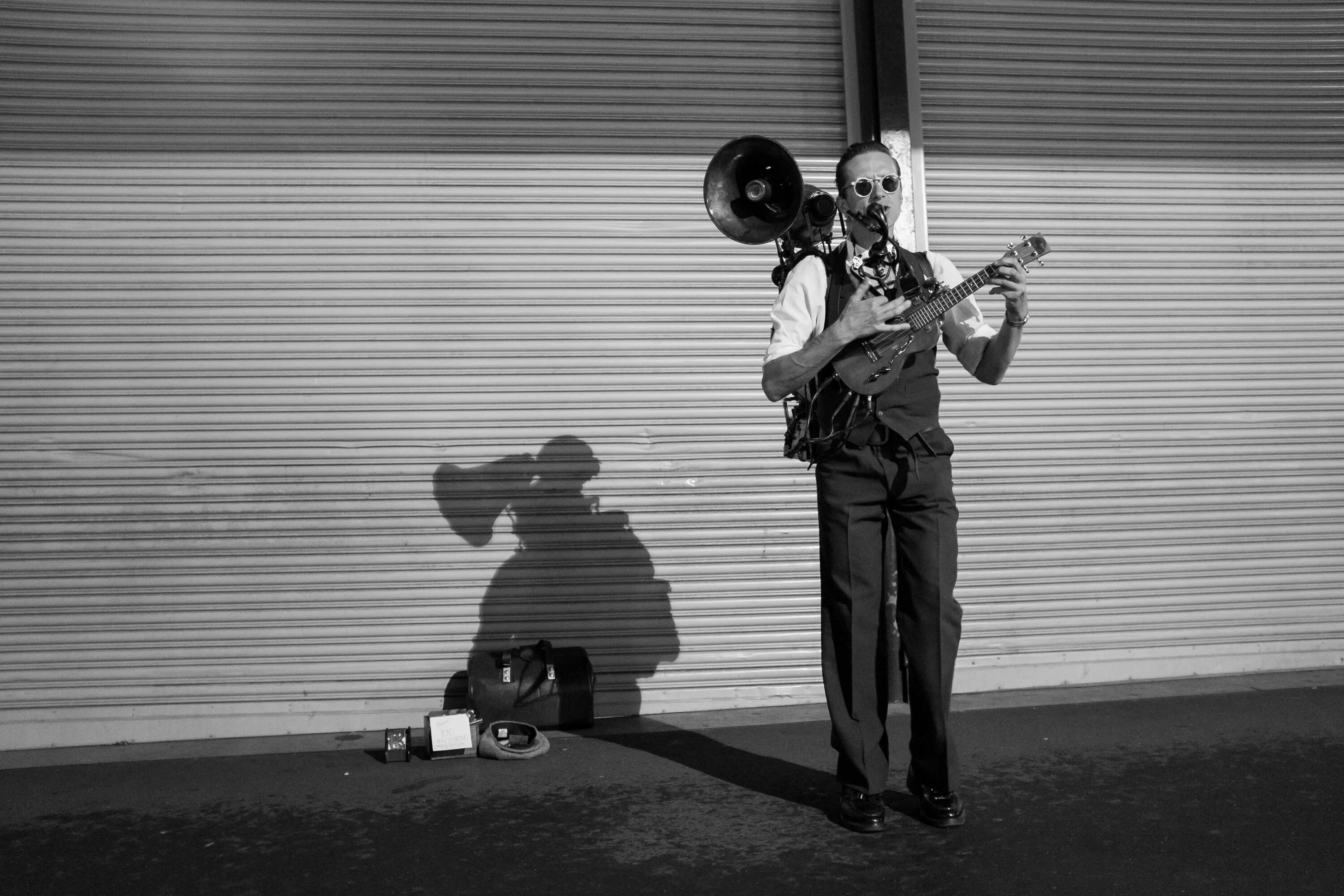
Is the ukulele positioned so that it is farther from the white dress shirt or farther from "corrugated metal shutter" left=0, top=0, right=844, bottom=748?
"corrugated metal shutter" left=0, top=0, right=844, bottom=748

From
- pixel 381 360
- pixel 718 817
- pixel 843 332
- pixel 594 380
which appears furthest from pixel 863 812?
pixel 381 360

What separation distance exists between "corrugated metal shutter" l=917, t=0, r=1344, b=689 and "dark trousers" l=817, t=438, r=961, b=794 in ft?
7.15

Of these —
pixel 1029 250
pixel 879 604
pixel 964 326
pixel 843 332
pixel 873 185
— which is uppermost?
pixel 873 185

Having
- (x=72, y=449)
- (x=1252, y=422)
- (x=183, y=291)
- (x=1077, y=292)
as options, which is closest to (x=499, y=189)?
(x=183, y=291)

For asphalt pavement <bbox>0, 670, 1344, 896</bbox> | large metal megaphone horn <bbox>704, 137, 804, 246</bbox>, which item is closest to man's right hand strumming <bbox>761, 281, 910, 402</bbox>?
large metal megaphone horn <bbox>704, 137, 804, 246</bbox>

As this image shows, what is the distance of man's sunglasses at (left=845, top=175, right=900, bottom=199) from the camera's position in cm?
368

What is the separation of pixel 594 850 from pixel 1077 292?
3979 millimetres

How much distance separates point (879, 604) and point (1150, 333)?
3078mm

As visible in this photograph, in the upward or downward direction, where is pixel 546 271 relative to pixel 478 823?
upward

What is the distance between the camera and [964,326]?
391cm

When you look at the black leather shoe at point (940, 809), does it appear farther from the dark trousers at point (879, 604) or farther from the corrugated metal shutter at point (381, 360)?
the corrugated metal shutter at point (381, 360)

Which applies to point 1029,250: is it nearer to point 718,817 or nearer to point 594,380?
point 718,817

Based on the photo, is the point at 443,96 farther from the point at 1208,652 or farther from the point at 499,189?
the point at 1208,652

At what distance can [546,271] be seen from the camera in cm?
567
